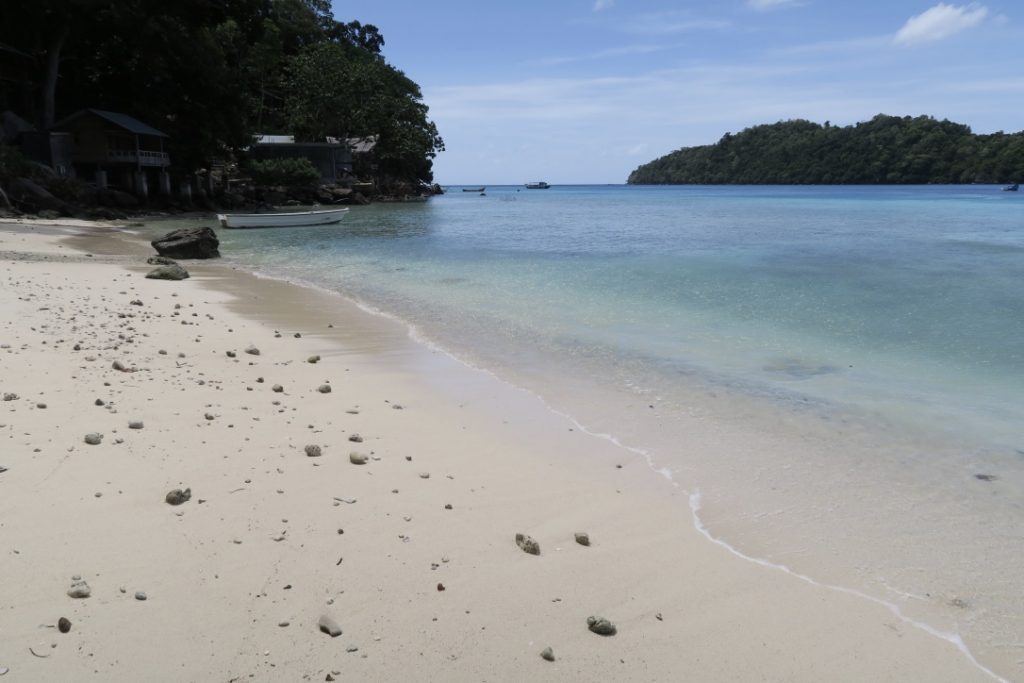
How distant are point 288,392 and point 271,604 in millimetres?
3782

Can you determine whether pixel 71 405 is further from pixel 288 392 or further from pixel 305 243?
pixel 305 243

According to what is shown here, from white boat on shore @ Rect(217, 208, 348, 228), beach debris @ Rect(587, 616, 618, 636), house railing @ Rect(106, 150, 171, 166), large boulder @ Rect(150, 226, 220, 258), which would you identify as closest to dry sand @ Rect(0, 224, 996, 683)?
beach debris @ Rect(587, 616, 618, 636)

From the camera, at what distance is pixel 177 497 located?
13.6 feet

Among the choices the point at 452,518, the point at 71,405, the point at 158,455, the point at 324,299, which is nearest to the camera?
the point at 452,518

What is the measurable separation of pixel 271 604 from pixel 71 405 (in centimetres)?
333

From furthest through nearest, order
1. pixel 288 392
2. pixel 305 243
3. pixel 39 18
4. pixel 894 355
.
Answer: pixel 39 18 < pixel 305 243 < pixel 894 355 < pixel 288 392

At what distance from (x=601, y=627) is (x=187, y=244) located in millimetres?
19844

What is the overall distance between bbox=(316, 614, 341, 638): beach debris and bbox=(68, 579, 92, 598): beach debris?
1.05 m

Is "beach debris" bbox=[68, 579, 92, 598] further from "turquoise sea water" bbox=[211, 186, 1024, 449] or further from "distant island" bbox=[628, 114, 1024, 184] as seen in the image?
"distant island" bbox=[628, 114, 1024, 184]

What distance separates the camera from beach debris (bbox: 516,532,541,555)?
4.04m

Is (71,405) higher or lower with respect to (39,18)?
lower

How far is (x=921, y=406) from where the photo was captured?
7805 millimetres

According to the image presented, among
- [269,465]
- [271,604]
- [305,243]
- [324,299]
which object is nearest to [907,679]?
[271,604]

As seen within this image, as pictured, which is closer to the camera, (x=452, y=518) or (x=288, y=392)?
(x=452, y=518)
